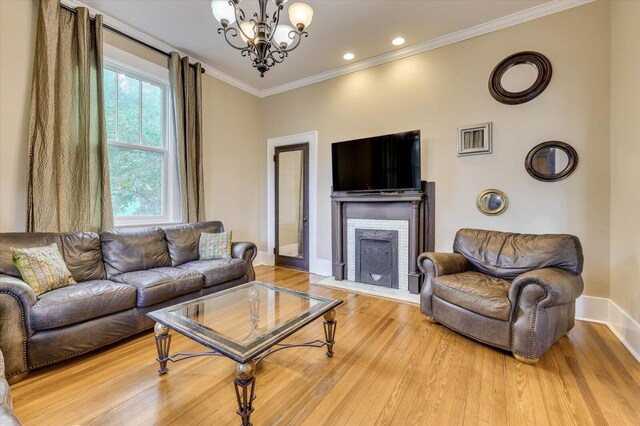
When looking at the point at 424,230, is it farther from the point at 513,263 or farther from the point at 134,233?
the point at 134,233

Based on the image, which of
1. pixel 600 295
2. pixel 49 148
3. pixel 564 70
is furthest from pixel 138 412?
pixel 564 70

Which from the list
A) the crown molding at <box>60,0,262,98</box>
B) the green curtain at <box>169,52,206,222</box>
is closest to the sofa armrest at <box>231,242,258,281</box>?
the green curtain at <box>169,52,206,222</box>

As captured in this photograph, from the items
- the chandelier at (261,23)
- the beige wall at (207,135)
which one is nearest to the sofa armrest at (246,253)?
the beige wall at (207,135)

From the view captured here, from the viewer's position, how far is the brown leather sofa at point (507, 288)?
2.00 metres

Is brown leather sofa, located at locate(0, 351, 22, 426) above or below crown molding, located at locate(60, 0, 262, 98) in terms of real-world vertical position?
below

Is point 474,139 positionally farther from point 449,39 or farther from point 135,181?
point 135,181

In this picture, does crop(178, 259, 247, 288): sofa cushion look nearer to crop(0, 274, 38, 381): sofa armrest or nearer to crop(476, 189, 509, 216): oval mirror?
crop(0, 274, 38, 381): sofa armrest

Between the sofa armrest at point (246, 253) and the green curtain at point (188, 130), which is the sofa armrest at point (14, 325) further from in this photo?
the green curtain at point (188, 130)

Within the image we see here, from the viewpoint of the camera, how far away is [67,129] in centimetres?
275

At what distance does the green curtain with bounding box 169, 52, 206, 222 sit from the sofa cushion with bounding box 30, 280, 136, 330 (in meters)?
1.64

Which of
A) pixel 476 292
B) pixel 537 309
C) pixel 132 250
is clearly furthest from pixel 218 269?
pixel 537 309

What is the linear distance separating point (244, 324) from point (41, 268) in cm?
173

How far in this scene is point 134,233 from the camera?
3035 mm

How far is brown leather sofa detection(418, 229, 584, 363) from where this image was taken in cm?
200
